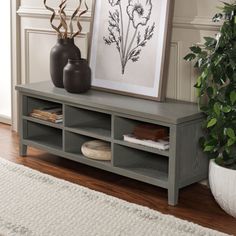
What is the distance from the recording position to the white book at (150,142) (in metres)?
3.08

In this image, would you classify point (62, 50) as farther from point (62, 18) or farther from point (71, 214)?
point (71, 214)

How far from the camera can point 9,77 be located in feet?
15.5

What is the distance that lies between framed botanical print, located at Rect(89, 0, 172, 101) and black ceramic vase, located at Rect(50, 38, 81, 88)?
0.12 m

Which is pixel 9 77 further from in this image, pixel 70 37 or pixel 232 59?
pixel 232 59

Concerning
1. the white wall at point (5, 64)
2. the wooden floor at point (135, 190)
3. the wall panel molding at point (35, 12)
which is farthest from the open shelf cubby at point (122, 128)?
the white wall at point (5, 64)

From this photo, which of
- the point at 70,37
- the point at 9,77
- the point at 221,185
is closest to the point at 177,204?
the point at 221,185

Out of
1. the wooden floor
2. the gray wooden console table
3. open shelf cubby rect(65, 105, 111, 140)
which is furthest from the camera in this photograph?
open shelf cubby rect(65, 105, 111, 140)

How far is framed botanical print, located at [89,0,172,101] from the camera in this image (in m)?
3.37

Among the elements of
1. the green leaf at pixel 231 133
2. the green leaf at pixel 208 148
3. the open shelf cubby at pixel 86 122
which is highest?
the green leaf at pixel 231 133

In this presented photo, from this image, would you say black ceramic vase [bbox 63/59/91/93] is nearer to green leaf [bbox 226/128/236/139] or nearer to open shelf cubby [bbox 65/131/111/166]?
open shelf cubby [bbox 65/131/111/166]

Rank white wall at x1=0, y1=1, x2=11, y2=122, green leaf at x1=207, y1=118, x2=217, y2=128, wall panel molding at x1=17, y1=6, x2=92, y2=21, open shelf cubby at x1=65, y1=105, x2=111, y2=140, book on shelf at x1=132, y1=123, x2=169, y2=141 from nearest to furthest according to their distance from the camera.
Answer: green leaf at x1=207, y1=118, x2=217, y2=128, book on shelf at x1=132, y1=123, x2=169, y2=141, open shelf cubby at x1=65, y1=105, x2=111, y2=140, wall panel molding at x1=17, y1=6, x2=92, y2=21, white wall at x1=0, y1=1, x2=11, y2=122

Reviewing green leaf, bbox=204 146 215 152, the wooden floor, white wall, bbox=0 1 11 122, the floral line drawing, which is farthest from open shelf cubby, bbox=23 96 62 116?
green leaf, bbox=204 146 215 152

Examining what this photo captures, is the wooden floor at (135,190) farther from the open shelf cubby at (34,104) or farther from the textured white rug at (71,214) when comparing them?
the open shelf cubby at (34,104)

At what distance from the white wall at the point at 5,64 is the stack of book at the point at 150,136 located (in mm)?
Answer: 1792
